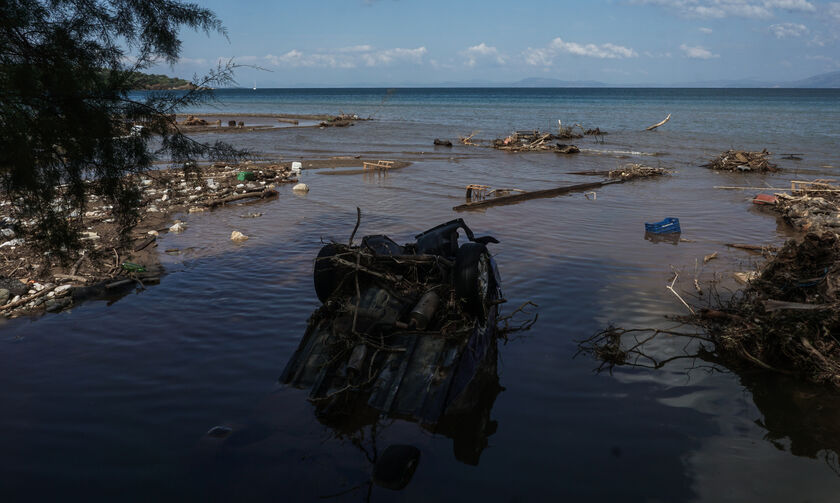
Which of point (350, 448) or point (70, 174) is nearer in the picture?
point (350, 448)

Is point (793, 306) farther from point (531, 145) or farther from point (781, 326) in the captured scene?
point (531, 145)

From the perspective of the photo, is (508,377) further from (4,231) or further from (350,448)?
(4,231)

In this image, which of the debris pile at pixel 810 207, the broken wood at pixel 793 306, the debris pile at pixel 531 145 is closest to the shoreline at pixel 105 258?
the broken wood at pixel 793 306

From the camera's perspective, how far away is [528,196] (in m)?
17.9

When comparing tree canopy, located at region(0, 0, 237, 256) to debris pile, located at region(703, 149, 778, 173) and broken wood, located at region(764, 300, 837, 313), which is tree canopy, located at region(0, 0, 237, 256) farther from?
debris pile, located at region(703, 149, 778, 173)

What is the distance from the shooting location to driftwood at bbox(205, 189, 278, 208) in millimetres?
16422

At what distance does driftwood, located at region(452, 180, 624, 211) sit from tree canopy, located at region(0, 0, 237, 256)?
988cm

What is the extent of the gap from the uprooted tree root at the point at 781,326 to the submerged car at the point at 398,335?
2.08m

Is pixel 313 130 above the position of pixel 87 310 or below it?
above

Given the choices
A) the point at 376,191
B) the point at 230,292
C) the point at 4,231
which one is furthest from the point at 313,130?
the point at 230,292

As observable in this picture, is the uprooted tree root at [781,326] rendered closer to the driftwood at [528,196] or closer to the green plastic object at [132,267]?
the green plastic object at [132,267]

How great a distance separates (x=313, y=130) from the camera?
45.7 m

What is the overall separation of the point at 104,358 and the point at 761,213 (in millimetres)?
17226

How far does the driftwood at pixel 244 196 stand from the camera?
16.4 metres
